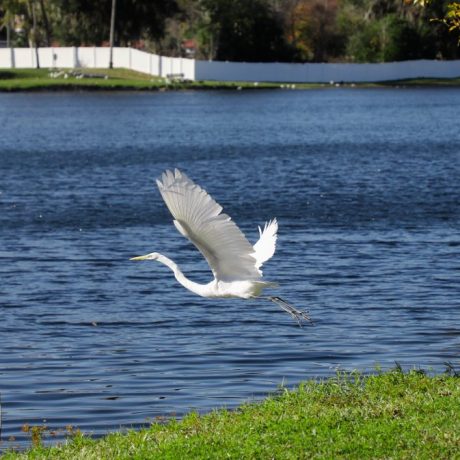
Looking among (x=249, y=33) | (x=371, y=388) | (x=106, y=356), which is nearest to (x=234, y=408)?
(x=371, y=388)

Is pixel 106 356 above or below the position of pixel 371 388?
below

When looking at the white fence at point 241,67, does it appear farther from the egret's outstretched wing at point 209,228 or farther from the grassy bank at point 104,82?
the egret's outstretched wing at point 209,228

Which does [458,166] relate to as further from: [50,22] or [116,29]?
[50,22]

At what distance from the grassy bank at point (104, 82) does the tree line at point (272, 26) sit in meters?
3.12

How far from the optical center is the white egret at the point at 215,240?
9.99 meters

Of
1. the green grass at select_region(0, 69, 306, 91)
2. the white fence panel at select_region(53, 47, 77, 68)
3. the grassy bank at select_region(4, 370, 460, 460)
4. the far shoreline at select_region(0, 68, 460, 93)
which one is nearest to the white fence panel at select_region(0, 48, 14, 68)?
the white fence panel at select_region(53, 47, 77, 68)

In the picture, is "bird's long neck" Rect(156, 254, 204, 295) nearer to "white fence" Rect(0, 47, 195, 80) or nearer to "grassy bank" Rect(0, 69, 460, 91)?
"grassy bank" Rect(0, 69, 460, 91)

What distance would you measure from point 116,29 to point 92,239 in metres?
85.2

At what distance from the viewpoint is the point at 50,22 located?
118500 millimetres

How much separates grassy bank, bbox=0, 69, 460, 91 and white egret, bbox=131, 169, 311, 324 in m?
84.9

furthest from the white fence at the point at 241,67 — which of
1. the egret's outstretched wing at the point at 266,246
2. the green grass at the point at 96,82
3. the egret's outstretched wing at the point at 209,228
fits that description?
the egret's outstretched wing at the point at 209,228

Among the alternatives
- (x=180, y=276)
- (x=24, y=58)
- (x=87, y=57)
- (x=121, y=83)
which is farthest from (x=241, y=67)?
(x=180, y=276)

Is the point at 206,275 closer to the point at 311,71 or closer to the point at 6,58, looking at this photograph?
the point at 311,71

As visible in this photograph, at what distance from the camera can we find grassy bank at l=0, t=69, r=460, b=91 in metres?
95.8
